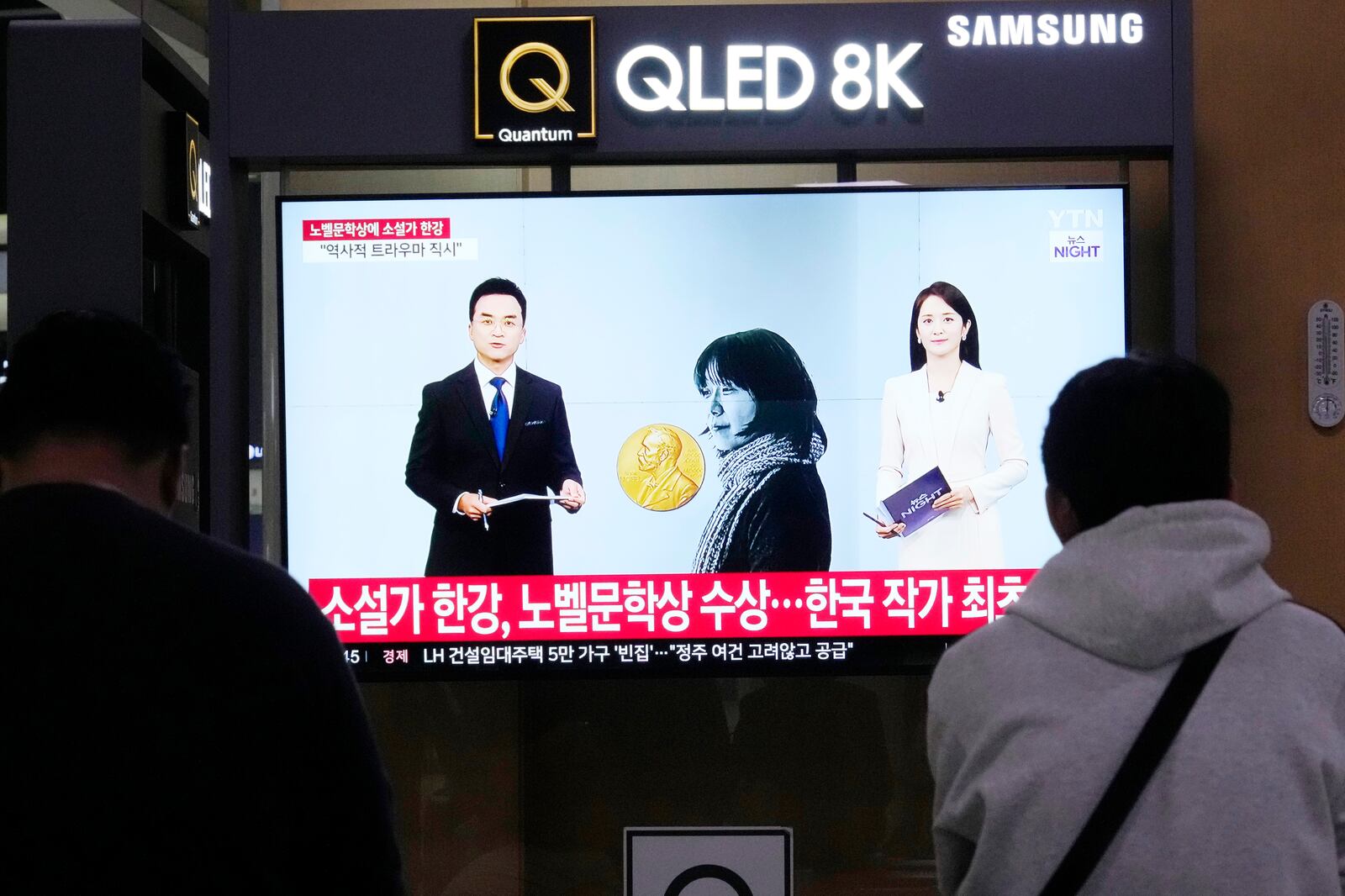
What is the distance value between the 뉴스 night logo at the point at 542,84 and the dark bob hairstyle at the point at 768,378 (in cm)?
76

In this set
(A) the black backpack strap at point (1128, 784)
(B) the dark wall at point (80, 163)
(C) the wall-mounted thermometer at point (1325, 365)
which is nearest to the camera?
(A) the black backpack strap at point (1128, 784)

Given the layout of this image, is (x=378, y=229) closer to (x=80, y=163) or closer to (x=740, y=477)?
(x=80, y=163)

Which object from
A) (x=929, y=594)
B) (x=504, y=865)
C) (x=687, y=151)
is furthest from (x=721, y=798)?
(x=687, y=151)

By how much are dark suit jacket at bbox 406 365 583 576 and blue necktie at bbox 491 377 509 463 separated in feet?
0.05

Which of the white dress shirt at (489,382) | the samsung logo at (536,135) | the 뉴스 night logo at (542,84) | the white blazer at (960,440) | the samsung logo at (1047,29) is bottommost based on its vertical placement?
the white blazer at (960,440)

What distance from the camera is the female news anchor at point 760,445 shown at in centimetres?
404

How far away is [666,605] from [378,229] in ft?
4.65

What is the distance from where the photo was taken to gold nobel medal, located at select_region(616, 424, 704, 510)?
13.3 feet

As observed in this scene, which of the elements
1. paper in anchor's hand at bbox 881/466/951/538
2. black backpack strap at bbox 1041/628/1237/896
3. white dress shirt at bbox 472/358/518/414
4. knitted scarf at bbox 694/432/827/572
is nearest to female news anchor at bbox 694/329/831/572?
knitted scarf at bbox 694/432/827/572

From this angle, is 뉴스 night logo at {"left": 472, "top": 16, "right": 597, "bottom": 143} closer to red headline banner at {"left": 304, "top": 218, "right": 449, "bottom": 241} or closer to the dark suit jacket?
red headline banner at {"left": 304, "top": 218, "right": 449, "bottom": 241}

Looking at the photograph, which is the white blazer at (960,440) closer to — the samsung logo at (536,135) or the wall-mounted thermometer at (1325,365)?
the wall-mounted thermometer at (1325,365)

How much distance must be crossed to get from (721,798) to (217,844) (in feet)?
10.5

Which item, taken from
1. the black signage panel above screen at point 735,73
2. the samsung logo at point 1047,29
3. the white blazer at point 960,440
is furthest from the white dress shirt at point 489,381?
the samsung logo at point 1047,29

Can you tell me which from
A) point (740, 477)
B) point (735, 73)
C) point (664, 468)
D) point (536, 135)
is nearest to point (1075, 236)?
point (735, 73)
